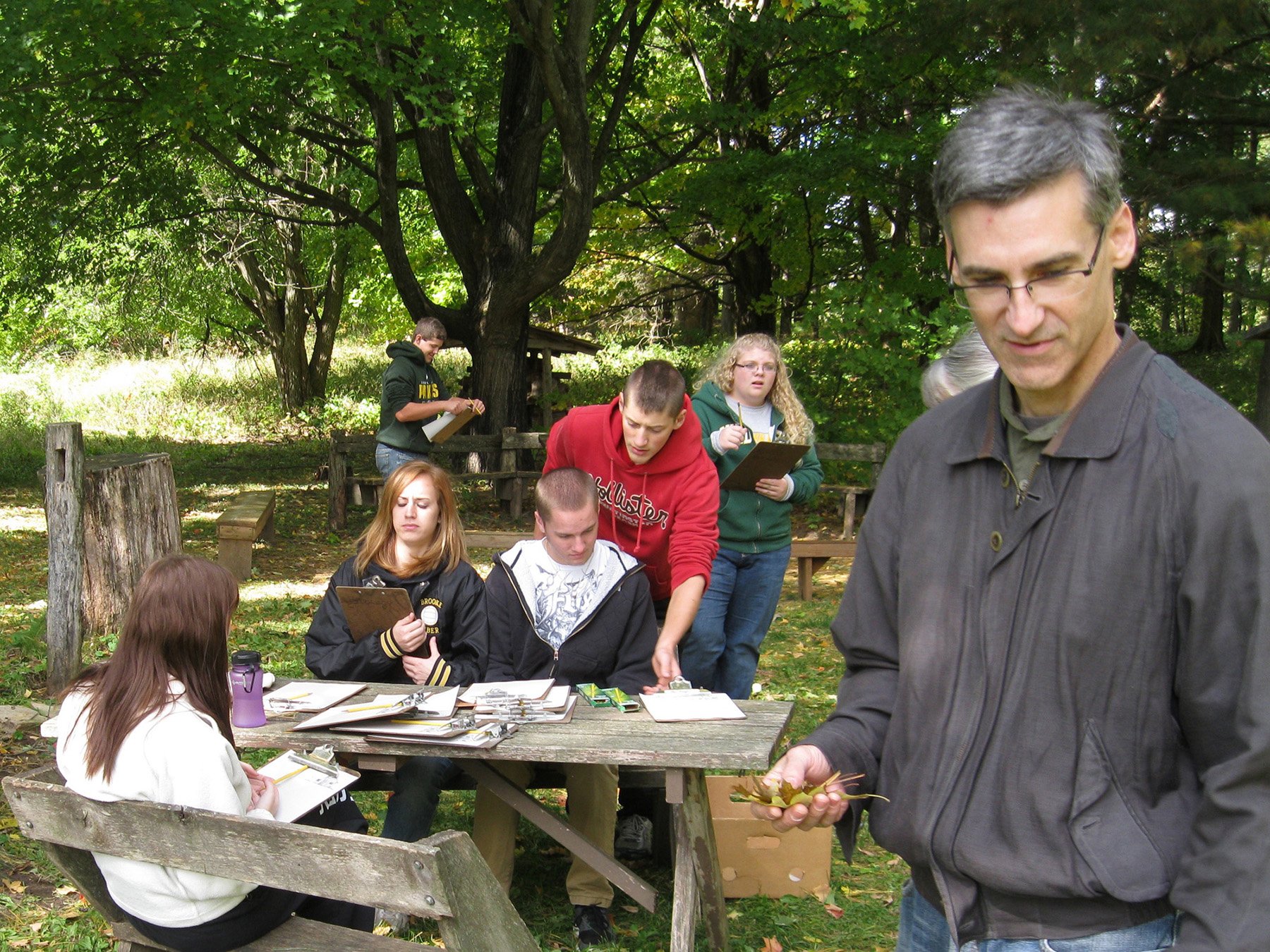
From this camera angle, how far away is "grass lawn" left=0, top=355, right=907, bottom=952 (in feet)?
14.1

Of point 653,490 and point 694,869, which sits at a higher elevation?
point 653,490

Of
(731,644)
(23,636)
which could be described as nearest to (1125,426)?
(731,644)

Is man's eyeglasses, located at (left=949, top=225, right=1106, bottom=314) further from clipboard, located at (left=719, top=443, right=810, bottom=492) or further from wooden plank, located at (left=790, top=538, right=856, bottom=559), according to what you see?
wooden plank, located at (left=790, top=538, right=856, bottom=559)

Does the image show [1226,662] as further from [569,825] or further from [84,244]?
[84,244]

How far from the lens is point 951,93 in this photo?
48.9 feet

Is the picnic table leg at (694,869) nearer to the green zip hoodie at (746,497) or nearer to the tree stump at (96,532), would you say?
the green zip hoodie at (746,497)

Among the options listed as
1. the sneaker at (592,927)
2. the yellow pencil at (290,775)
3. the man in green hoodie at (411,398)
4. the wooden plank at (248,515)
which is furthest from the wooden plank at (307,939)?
the man in green hoodie at (411,398)

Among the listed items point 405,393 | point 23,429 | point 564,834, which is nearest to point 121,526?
point 405,393

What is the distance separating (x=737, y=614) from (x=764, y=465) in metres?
0.69

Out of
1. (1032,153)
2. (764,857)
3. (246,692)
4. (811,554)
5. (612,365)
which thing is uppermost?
(612,365)

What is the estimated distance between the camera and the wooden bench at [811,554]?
9.77 m

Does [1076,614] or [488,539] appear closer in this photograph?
[1076,614]

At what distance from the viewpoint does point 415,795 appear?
170 inches

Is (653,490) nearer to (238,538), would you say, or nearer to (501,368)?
(238,538)
